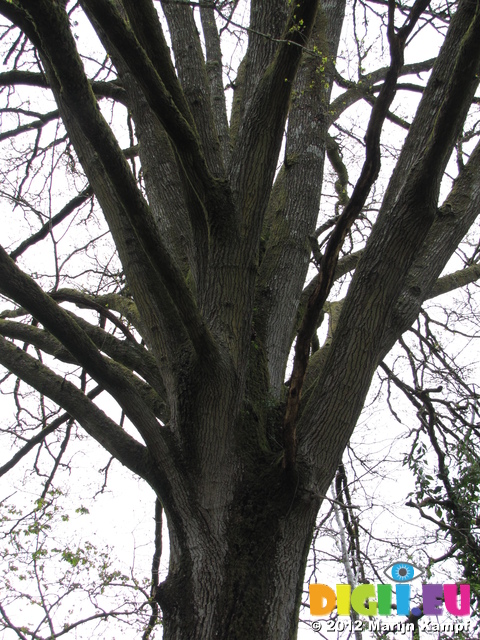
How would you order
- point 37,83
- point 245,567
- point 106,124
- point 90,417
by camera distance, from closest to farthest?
point 106,124
point 245,567
point 90,417
point 37,83

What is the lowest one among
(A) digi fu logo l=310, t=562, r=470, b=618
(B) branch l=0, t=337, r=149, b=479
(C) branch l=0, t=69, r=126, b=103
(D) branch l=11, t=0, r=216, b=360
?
(A) digi fu logo l=310, t=562, r=470, b=618

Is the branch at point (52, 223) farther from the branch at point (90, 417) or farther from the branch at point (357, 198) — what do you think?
the branch at point (357, 198)

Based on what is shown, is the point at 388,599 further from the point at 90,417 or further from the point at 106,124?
the point at 106,124

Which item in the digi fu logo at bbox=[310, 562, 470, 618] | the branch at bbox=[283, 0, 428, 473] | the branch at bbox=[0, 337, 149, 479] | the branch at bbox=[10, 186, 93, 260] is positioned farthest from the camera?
the branch at bbox=[10, 186, 93, 260]

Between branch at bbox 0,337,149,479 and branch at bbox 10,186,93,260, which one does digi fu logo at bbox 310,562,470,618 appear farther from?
branch at bbox 10,186,93,260

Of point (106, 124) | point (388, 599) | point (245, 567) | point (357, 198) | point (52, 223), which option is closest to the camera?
point (357, 198)

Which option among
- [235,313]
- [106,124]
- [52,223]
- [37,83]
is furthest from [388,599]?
[37,83]

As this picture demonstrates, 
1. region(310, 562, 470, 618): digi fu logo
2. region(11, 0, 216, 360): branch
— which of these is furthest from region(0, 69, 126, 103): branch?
region(310, 562, 470, 618): digi fu logo

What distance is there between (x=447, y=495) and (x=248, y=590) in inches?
62.7

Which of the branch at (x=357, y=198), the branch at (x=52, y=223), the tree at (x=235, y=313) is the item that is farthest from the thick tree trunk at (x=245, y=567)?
the branch at (x=52, y=223)

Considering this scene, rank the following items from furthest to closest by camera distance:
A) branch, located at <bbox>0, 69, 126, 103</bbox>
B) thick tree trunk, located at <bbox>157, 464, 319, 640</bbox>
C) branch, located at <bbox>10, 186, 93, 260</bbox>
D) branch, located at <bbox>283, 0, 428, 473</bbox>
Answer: branch, located at <bbox>10, 186, 93, 260</bbox> → branch, located at <bbox>0, 69, 126, 103</bbox> → thick tree trunk, located at <bbox>157, 464, 319, 640</bbox> → branch, located at <bbox>283, 0, 428, 473</bbox>

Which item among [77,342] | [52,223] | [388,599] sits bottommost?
[388,599]

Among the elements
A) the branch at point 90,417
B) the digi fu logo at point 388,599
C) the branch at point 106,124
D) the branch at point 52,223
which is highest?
the branch at point 52,223

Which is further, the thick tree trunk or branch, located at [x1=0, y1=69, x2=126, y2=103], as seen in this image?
branch, located at [x1=0, y1=69, x2=126, y2=103]
